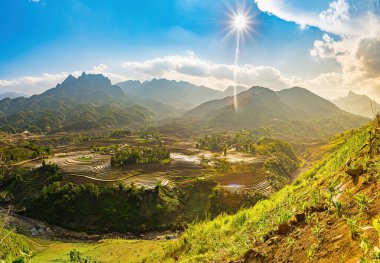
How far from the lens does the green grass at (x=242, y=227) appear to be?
6965mm

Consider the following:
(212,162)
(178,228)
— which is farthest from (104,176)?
(212,162)

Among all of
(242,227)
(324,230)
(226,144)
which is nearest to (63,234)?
(242,227)

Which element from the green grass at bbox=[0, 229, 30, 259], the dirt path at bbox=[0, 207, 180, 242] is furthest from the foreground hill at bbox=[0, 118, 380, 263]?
the dirt path at bbox=[0, 207, 180, 242]

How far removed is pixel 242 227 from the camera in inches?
355

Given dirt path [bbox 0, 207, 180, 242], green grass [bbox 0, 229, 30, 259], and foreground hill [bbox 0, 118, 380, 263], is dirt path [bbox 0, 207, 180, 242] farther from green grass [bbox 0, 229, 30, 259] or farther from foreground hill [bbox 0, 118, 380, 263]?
foreground hill [bbox 0, 118, 380, 263]

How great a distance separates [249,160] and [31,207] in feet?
245

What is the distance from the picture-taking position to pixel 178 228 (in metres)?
55.3

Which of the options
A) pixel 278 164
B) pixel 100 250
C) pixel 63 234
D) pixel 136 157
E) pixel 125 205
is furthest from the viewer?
pixel 278 164

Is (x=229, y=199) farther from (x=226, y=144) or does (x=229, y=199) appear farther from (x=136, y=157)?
(x=226, y=144)

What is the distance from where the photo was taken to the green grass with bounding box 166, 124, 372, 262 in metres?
6.96

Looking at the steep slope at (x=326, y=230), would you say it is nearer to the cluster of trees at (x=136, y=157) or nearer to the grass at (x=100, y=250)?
the grass at (x=100, y=250)

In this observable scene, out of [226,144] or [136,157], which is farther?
[226,144]

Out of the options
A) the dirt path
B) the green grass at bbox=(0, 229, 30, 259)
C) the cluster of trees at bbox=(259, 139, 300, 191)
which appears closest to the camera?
the green grass at bbox=(0, 229, 30, 259)

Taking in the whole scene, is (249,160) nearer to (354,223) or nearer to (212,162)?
(212,162)
